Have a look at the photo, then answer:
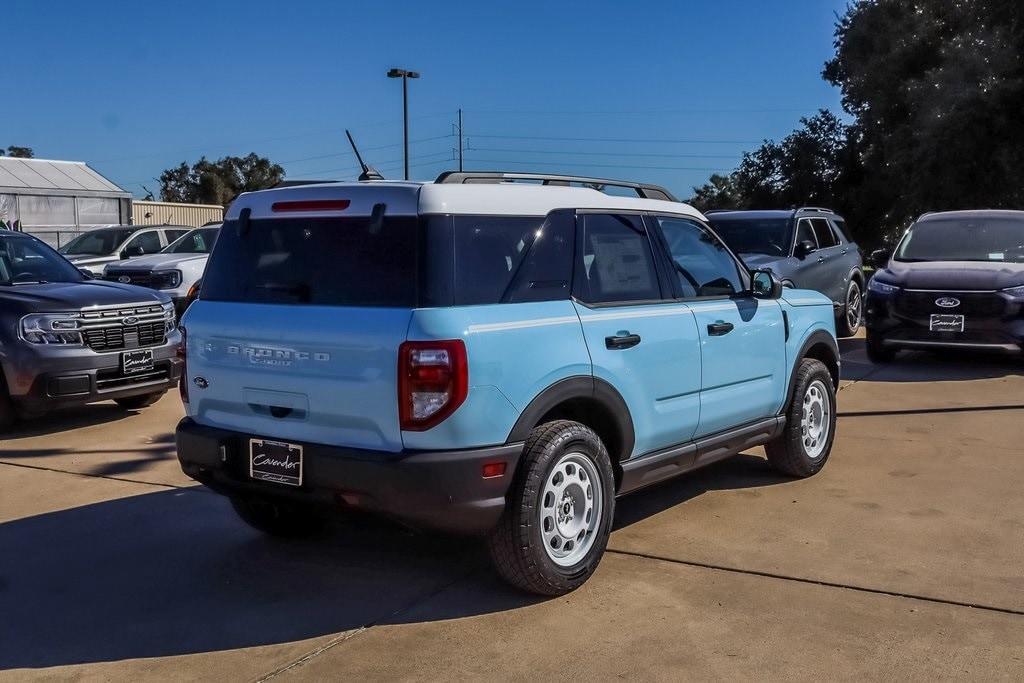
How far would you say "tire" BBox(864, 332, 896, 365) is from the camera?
11602 mm

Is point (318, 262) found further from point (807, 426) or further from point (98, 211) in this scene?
point (98, 211)

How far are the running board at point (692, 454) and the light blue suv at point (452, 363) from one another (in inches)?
0.6

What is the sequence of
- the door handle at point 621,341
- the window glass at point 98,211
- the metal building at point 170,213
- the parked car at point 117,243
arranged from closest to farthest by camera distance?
1. the door handle at point 621,341
2. the parked car at point 117,243
3. the window glass at point 98,211
4. the metal building at point 170,213

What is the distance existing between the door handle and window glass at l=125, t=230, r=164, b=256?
1380 centimetres

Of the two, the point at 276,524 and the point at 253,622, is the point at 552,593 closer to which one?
the point at 253,622

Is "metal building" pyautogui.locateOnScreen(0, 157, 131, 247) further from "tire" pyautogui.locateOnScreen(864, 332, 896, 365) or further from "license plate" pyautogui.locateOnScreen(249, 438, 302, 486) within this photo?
"license plate" pyautogui.locateOnScreen(249, 438, 302, 486)

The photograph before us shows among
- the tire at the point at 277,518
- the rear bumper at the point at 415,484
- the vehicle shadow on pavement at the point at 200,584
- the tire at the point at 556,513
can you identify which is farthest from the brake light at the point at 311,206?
the tire at the point at 277,518

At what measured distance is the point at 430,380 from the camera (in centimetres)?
402

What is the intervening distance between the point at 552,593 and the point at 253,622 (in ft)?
4.21

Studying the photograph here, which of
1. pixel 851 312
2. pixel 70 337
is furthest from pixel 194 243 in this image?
pixel 851 312

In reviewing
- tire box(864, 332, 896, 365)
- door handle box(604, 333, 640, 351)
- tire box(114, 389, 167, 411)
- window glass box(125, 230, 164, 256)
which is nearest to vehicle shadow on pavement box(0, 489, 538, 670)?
door handle box(604, 333, 640, 351)

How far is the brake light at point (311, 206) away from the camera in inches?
176

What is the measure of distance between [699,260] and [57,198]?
1268 inches

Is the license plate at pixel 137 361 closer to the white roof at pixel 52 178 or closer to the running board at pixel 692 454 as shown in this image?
the running board at pixel 692 454
